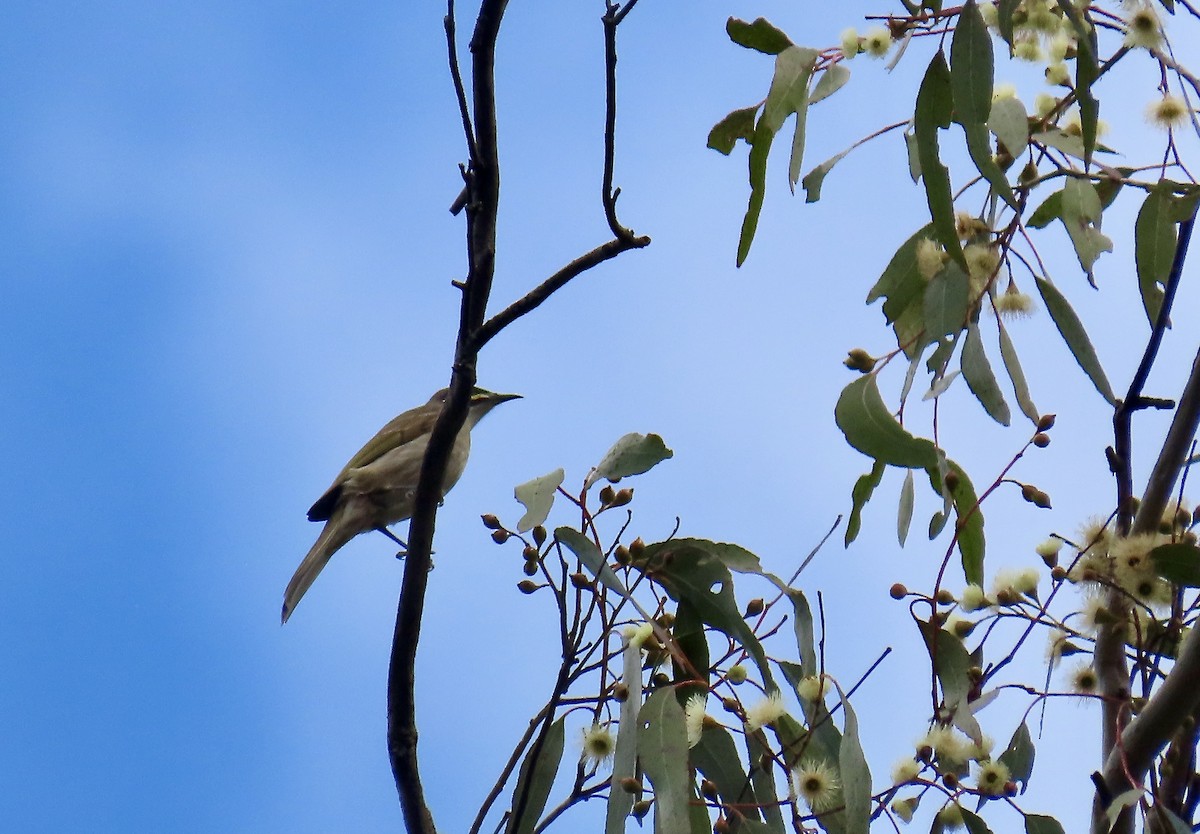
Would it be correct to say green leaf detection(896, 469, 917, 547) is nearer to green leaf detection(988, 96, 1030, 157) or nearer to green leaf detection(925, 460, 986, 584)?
A: green leaf detection(925, 460, 986, 584)

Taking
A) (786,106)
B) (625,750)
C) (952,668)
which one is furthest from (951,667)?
(786,106)

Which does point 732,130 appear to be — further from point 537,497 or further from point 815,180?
point 537,497

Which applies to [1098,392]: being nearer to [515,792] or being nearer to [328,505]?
[515,792]

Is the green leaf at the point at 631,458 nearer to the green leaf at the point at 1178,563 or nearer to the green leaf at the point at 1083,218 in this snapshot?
the green leaf at the point at 1178,563

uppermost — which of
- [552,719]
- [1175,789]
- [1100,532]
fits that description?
[1100,532]

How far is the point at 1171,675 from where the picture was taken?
7.43 ft

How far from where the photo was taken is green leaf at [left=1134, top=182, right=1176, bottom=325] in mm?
2953

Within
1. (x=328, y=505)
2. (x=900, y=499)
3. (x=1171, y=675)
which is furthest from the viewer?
(x=328, y=505)

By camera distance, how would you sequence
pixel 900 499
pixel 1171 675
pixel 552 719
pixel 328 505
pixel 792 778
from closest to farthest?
pixel 1171 675 < pixel 792 778 < pixel 552 719 < pixel 900 499 < pixel 328 505

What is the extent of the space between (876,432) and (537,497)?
2.18 ft

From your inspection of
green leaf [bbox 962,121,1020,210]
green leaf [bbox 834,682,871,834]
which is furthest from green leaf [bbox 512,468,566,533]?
green leaf [bbox 962,121,1020,210]

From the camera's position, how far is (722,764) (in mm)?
2672

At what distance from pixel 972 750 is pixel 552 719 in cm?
78

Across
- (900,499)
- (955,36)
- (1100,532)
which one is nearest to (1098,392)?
(1100,532)
